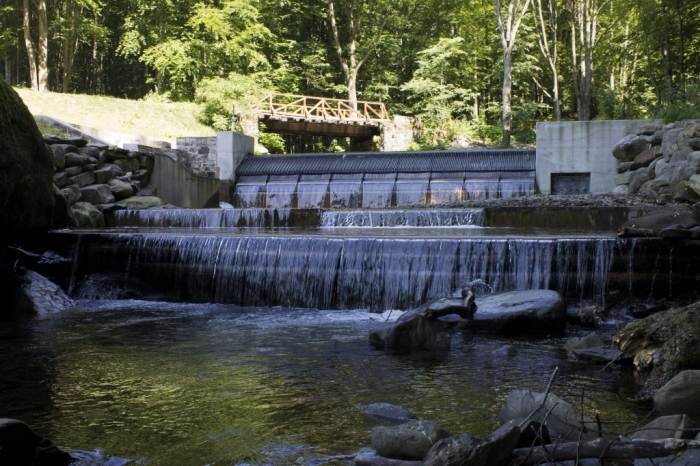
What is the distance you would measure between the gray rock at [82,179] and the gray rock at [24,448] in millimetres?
13702

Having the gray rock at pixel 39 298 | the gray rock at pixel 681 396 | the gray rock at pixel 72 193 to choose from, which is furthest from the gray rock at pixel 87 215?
A: the gray rock at pixel 681 396

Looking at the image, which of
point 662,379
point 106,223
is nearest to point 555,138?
point 106,223

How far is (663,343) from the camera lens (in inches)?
206

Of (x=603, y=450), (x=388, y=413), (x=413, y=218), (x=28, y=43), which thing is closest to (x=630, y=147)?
(x=413, y=218)

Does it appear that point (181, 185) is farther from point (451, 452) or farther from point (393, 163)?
point (451, 452)

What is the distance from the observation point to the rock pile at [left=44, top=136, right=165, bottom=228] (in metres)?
15.2

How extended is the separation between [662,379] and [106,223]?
13.4 metres

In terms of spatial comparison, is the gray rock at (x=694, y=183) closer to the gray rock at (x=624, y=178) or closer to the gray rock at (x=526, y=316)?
the gray rock at (x=624, y=178)

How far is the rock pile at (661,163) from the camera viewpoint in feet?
40.8

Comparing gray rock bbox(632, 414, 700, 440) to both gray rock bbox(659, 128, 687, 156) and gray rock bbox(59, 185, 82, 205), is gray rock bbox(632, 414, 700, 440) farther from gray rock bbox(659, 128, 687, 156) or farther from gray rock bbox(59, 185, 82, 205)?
gray rock bbox(59, 185, 82, 205)

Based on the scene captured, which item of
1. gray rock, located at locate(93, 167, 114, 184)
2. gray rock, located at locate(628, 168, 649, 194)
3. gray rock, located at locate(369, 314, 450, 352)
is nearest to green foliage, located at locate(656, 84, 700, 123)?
gray rock, located at locate(628, 168, 649, 194)

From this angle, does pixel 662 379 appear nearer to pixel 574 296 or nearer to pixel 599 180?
pixel 574 296

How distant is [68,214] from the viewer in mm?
13711

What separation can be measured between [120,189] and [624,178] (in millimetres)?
Answer: 12731
